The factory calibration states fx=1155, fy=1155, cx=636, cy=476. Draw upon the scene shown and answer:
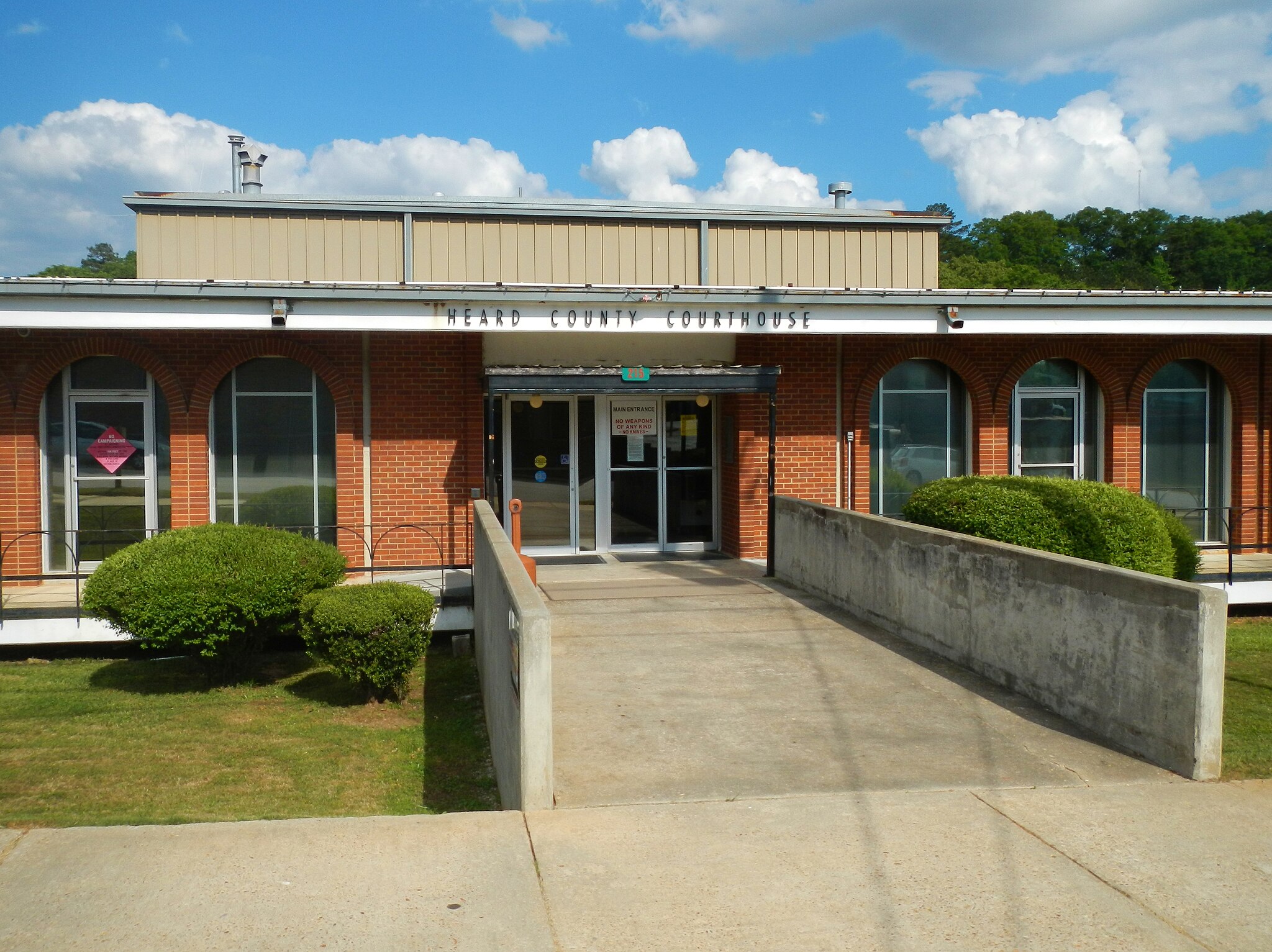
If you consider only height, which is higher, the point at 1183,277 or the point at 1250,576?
the point at 1183,277

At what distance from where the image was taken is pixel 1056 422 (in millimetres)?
14820

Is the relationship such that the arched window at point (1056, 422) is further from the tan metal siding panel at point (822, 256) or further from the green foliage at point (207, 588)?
the green foliage at point (207, 588)

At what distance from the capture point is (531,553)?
14.2 m

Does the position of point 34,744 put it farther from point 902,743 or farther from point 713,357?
point 713,357

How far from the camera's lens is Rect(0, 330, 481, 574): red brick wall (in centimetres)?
1266

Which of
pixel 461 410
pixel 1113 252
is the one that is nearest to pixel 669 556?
pixel 461 410

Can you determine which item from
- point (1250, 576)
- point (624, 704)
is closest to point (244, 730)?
point (624, 704)

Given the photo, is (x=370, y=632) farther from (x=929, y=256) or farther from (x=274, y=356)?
(x=929, y=256)

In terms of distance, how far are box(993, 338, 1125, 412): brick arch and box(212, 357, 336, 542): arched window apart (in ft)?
26.8

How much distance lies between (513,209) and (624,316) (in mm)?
5083

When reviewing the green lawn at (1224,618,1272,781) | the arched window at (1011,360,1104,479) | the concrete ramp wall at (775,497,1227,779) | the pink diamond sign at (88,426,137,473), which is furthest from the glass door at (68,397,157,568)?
the green lawn at (1224,618,1272,781)

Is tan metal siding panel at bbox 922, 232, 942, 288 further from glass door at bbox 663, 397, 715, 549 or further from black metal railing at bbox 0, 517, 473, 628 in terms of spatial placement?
black metal railing at bbox 0, 517, 473, 628

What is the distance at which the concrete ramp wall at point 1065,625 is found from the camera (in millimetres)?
6211

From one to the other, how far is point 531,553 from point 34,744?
6586mm
